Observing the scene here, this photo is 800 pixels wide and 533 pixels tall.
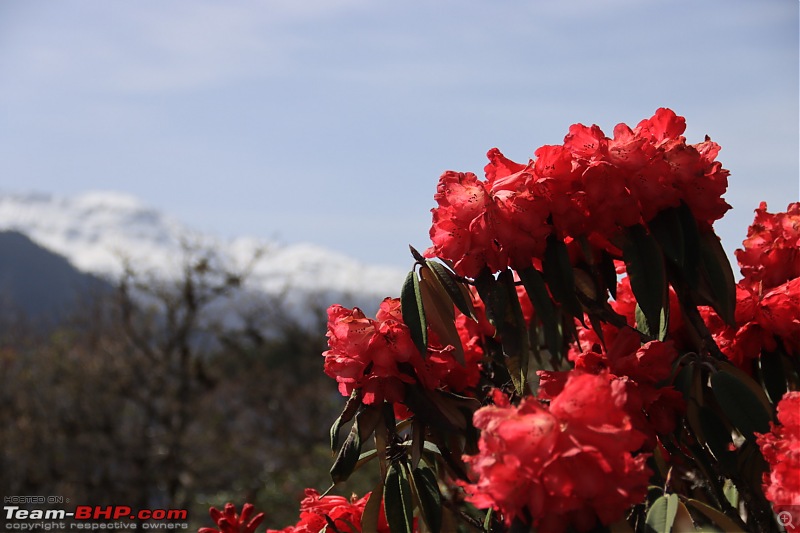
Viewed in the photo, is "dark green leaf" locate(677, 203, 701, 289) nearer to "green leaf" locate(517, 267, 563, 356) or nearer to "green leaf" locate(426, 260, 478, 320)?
"green leaf" locate(517, 267, 563, 356)

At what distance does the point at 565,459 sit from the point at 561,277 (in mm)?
347

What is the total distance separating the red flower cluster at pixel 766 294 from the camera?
1248 mm

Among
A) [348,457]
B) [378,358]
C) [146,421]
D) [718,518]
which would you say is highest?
[146,421]

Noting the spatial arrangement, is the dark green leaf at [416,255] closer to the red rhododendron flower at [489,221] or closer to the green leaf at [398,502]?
the red rhododendron flower at [489,221]

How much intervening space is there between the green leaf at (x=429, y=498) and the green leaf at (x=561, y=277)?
0.99 feet

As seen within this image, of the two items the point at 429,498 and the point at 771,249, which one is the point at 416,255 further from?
the point at 771,249

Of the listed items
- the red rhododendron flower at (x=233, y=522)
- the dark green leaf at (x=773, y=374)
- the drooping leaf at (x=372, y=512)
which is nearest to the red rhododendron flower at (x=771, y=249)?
the dark green leaf at (x=773, y=374)

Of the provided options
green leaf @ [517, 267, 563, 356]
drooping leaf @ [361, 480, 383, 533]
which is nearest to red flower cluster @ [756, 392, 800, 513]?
green leaf @ [517, 267, 563, 356]

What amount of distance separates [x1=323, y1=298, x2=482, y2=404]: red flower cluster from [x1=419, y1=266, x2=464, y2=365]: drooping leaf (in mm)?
31

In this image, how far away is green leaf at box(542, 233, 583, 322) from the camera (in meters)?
1.11

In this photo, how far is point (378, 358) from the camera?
1146mm

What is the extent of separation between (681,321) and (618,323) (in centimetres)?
19

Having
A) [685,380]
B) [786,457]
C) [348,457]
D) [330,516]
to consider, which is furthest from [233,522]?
[786,457]

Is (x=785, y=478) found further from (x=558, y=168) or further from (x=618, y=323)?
(x=558, y=168)
